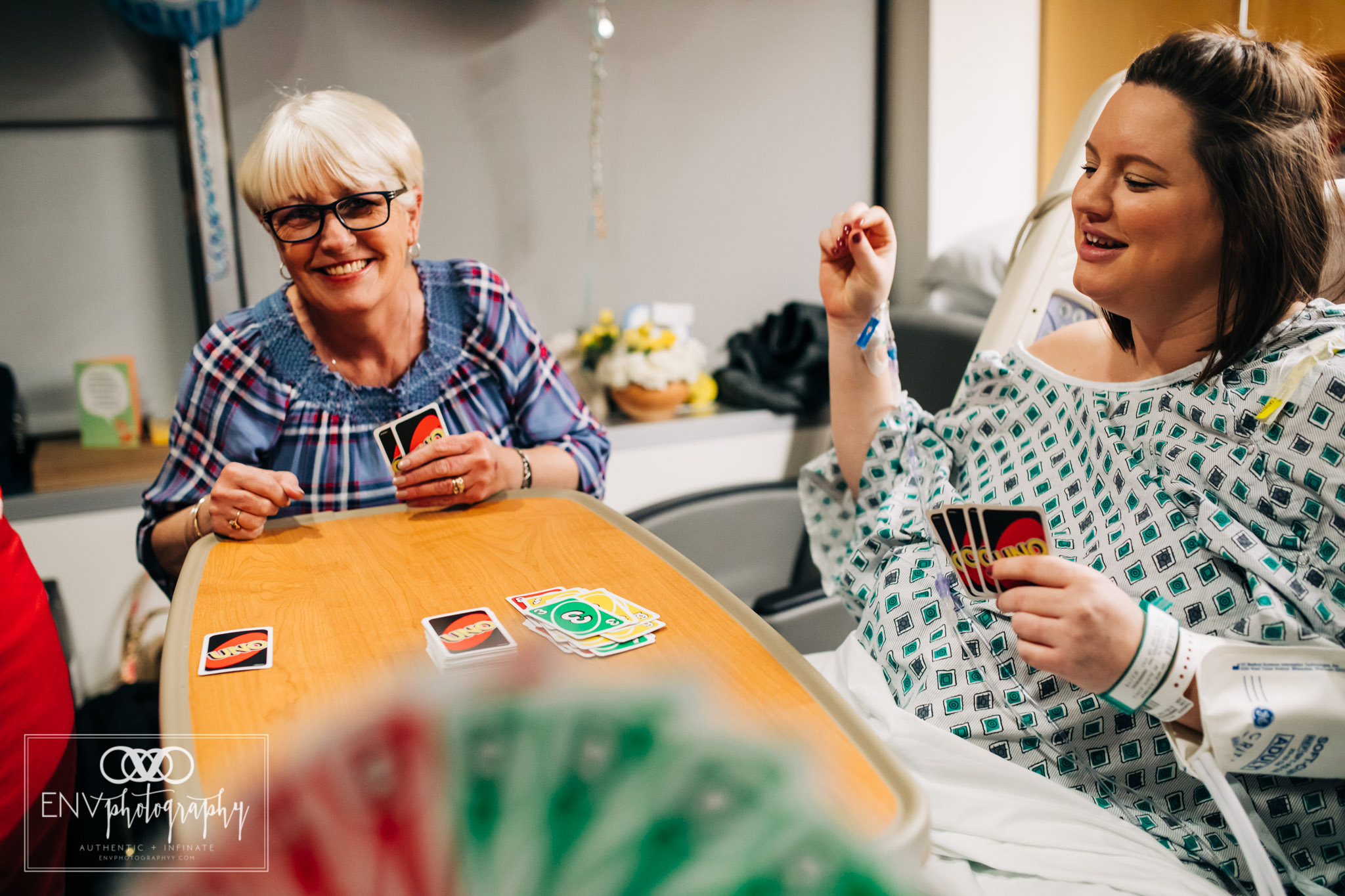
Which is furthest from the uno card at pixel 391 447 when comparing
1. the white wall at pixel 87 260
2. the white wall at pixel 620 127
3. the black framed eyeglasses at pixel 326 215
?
the white wall at pixel 87 260

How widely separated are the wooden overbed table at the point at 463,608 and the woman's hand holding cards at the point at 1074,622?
0.73 ft

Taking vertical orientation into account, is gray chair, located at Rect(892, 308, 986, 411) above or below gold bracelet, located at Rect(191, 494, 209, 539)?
above

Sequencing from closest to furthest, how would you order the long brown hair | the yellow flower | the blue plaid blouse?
1. the long brown hair
2. the blue plaid blouse
3. the yellow flower

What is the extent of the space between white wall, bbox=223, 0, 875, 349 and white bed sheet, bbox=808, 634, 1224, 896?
194 cm

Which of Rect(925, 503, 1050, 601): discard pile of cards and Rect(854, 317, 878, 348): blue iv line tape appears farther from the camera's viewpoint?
Rect(854, 317, 878, 348): blue iv line tape

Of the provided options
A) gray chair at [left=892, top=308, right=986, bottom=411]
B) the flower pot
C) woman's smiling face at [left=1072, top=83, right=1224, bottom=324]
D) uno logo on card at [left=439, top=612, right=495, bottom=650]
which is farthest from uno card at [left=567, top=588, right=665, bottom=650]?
the flower pot

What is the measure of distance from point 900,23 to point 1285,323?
2.22 m

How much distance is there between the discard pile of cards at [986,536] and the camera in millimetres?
988

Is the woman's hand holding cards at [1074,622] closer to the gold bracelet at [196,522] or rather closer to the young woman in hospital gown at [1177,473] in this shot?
the young woman in hospital gown at [1177,473]

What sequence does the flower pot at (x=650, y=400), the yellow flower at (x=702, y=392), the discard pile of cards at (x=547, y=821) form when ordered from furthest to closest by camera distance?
the yellow flower at (x=702, y=392)
the flower pot at (x=650, y=400)
the discard pile of cards at (x=547, y=821)

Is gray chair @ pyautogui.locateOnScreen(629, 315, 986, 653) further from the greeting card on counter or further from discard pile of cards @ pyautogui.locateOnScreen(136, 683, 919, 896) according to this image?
discard pile of cards @ pyautogui.locateOnScreen(136, 683, 919, 896)

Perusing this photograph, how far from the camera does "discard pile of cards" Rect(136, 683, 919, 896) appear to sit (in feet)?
1.69

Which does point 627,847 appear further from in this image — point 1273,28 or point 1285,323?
point 1273,28

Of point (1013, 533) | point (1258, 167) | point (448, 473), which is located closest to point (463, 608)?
point (448, 473)
